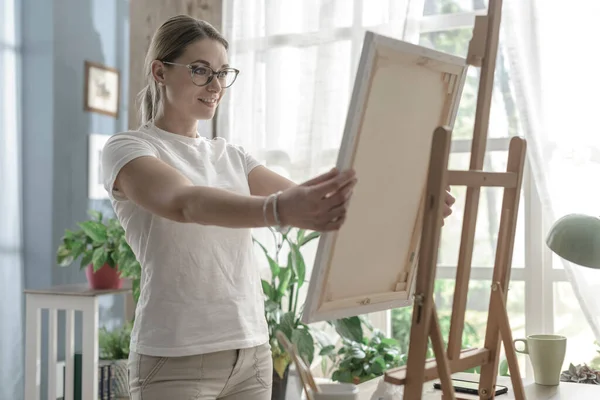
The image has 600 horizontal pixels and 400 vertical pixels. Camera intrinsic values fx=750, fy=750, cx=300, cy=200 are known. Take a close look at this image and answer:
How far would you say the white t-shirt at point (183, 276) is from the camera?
4.83 ft

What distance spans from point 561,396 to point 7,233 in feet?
9.06

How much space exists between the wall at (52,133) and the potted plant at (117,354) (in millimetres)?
547

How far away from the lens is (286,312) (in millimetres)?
3053

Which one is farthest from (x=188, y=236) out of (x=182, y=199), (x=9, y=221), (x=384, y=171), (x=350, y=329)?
(x=9, y=221)

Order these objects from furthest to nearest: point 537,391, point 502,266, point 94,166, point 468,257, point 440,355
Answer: point 94,166
point 537,391
point 502,266
point 468,257
point 440,355

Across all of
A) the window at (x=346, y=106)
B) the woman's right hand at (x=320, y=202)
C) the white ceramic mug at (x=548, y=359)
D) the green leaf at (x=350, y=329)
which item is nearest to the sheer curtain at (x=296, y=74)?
the window at (x=346, y=106)

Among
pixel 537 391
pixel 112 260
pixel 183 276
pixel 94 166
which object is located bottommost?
pixel 537 391

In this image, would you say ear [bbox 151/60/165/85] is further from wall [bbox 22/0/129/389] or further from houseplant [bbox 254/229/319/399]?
wall [bbox 22/0/129/389]

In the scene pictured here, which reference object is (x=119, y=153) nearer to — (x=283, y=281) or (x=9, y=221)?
(x=283, y=281)

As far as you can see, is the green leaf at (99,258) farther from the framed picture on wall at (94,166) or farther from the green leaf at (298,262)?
the framed picture on wall at (94,166)

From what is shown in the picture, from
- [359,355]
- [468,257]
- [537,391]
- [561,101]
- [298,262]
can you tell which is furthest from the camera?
[298,262]

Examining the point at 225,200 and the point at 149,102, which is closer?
the point at 225,200

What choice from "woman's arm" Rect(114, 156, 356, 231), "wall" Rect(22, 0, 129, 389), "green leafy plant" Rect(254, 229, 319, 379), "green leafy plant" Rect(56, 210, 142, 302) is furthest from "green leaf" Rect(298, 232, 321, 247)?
"woman's arm" Rect(114, 156, 356, 231)

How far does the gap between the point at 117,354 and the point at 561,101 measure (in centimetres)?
221
